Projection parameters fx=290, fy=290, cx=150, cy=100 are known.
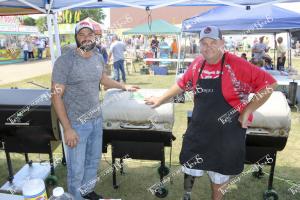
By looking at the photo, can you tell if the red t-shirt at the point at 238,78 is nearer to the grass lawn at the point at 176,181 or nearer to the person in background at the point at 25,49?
the grass lawn at the point at 176,181

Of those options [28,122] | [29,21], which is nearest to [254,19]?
[28,122]

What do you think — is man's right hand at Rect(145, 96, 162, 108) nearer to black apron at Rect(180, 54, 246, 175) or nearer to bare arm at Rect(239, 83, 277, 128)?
black apron at Rect(180, 54, 246, 175)

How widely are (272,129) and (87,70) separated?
6.35 feet

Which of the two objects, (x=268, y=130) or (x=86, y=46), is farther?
(x=268, y=130)

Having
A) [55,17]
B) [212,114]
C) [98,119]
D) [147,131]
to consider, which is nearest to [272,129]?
[212,114]

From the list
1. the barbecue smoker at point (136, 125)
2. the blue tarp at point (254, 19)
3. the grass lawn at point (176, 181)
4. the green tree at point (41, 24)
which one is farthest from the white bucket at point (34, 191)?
the green tree at point (41, 24)

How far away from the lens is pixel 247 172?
13.5 ft

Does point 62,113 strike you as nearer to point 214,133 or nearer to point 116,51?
point 214,133

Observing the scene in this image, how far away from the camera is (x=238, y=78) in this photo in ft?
7.62

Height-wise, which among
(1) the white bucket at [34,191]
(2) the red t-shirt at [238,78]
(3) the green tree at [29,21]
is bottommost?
(1) the white bucket at [34,191]

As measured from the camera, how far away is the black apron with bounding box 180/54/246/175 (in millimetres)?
2375

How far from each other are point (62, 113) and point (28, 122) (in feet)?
2.41

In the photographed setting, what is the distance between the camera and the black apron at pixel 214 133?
7.79 ft

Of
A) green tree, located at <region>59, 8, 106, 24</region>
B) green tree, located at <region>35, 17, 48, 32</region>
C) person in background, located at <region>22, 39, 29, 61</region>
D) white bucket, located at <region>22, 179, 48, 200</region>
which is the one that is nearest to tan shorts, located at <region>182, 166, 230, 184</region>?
white bucket, located at <region>22, 179, 48, 200</region>
